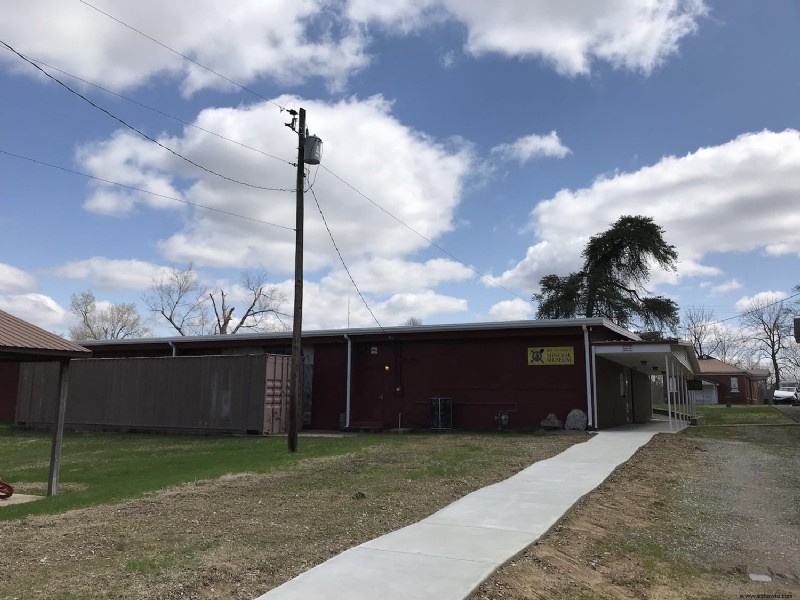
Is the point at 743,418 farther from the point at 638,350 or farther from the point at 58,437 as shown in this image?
the point at 58,437

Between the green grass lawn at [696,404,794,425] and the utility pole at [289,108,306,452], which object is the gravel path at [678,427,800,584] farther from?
the green grass lawn at [696,404,794,425]

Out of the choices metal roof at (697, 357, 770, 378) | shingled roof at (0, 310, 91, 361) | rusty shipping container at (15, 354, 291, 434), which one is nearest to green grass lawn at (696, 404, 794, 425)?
rusty shipping container at (15, 354, 291, 434)

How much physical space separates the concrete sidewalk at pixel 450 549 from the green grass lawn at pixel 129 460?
4.39m

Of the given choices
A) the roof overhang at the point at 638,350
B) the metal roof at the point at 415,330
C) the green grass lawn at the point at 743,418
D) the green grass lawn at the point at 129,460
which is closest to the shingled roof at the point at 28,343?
the green grass lawn at the point at 129,460

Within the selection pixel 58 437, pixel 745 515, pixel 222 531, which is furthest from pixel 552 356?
pixel 222 531

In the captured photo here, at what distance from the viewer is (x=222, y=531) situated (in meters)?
6.48

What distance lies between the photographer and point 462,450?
14117mm

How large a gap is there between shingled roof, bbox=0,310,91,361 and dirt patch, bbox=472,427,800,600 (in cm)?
739

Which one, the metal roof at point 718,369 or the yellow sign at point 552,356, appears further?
the metal roof at point 718,369

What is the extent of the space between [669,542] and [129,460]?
449 inches

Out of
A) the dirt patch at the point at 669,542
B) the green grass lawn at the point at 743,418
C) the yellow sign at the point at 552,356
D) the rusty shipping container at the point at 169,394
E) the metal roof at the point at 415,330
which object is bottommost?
the dirt patch at the point at 669,542

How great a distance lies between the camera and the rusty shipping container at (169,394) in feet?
66.4

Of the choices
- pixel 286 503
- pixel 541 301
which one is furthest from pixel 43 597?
pixel 541 301

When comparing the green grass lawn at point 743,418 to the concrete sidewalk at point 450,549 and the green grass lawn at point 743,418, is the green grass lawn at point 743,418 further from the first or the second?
the concrete sidewalk at point 450,549
